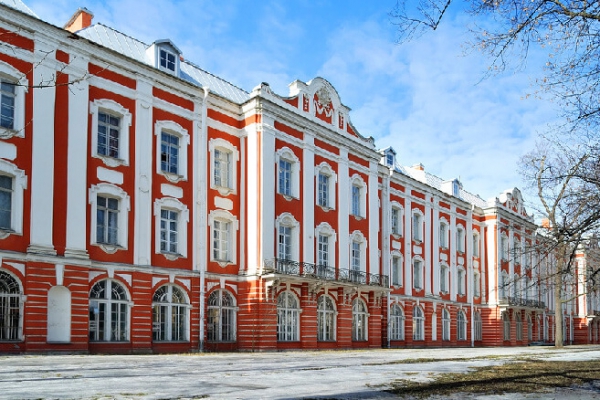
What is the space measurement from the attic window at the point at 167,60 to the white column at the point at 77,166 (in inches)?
145

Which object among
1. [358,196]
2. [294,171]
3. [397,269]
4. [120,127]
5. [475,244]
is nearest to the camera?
[120,127]

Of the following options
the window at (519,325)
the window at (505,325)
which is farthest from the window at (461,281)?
the window at (519,325)

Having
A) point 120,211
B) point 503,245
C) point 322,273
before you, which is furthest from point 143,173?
point 503,245

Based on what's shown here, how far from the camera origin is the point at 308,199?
91.3 feet

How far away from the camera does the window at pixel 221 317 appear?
78.9 feet

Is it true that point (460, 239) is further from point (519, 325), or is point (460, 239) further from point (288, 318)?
point (288, 318)

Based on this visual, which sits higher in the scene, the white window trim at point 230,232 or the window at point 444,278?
the white window trim at point 230,232

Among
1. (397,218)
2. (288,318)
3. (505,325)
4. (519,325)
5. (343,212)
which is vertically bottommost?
(519,325)

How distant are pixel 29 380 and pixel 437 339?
32.0m

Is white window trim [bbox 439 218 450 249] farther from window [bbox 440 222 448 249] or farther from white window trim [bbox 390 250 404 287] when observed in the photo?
white window trim [bbox 390 250 404 287]

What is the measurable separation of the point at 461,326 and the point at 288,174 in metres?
20.0

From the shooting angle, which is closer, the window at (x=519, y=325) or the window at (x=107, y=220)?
the window at (x=107, y=220)

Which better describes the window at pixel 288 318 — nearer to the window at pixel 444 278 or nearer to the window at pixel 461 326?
the window at pixel 444 278

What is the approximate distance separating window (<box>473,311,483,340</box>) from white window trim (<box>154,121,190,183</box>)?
26393 mm
